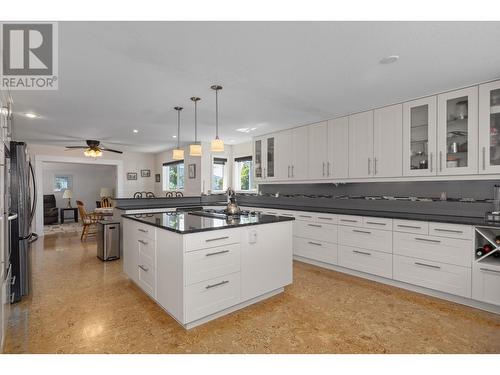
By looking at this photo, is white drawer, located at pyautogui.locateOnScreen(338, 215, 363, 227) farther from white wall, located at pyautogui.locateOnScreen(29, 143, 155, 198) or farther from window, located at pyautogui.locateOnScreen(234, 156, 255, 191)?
white wall, located at pyautogui.locateOnScreen(29, 143, 155, 198)

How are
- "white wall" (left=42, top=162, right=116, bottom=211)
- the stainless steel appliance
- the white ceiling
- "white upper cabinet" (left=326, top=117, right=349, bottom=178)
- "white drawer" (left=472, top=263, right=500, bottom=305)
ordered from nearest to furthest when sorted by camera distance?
1. the white ceiling
2. "white drawer" (left=472, top=263, right=500, bottom=305)
3. "white upper cabinet" (left=326, top=117, right=349, bottom=178)
4. the stainless steel appliance
5. "white wall" (left=42, top=162, right=116, bottom=211)

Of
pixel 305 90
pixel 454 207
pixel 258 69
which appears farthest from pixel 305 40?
pixel 454 207

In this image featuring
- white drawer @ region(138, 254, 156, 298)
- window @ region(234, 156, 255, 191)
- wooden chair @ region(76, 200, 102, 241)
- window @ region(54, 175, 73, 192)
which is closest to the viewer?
white drawer @ region(138, 254, 156, 298)

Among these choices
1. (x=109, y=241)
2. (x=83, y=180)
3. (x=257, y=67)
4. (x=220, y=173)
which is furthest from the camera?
(x=83, y=180)

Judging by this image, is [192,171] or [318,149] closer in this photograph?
[318,149]

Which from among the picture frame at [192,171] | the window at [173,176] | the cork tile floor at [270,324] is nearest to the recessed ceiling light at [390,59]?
the cork tile floor at [270,324]

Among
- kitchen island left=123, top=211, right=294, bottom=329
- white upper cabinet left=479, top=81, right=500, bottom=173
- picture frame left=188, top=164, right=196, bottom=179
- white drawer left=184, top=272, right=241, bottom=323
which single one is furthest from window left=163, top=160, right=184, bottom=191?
white upper cabinet left=479, top=81, right=500, bottom=173

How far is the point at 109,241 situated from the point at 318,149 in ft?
12.2

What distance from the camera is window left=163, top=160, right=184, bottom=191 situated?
8085 millimetres

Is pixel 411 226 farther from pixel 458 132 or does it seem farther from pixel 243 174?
pixel 243 174

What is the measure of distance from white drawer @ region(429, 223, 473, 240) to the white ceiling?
1.50m

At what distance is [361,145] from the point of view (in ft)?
12.6

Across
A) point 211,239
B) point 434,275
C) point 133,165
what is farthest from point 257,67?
point 133,165

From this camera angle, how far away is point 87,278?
3.45 metres
